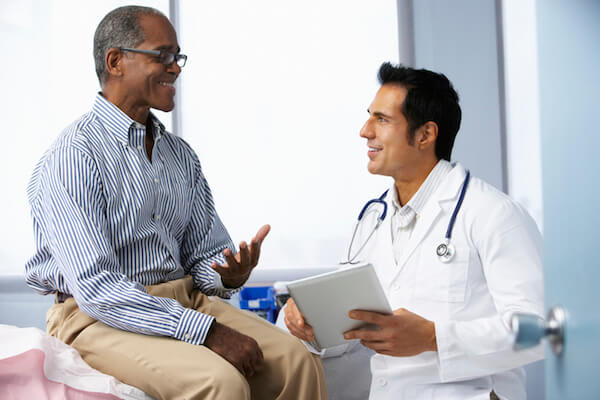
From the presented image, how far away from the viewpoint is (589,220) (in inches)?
23.2

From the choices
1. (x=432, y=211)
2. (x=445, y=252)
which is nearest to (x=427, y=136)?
(x=432, y=211)

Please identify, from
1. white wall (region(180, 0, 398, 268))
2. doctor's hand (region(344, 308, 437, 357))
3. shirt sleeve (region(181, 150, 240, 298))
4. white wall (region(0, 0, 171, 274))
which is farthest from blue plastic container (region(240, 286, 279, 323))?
white wall (region(0, 0, 171, 274))

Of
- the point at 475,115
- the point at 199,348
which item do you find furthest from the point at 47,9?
the point at 199,348

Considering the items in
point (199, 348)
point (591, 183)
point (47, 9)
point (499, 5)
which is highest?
point (47, 9)

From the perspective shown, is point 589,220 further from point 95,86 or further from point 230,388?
point 95,86

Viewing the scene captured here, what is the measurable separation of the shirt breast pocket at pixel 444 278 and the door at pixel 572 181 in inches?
29.6

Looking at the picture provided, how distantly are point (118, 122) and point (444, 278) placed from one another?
1.02 metres

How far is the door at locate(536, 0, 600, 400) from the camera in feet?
1.89

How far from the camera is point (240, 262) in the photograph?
1.78 meters

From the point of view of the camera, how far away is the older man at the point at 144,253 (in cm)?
149

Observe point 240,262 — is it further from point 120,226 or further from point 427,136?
point 427,136

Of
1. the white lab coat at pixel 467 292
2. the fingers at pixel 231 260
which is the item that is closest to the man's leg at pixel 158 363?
the fingers at pixel 231 260

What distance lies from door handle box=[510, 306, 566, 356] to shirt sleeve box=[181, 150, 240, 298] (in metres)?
1.31

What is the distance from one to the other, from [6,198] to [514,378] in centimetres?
297
